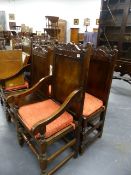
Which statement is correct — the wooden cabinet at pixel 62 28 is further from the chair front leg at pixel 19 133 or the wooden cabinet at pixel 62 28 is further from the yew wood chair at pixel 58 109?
the chair front leg at pixel 19 133

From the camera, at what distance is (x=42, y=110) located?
1.51 metres

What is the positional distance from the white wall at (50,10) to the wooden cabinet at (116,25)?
4236 mm

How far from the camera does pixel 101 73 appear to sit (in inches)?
67.8

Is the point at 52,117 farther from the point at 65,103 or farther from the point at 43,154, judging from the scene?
the point at 43,154

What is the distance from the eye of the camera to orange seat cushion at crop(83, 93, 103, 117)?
1.54 m

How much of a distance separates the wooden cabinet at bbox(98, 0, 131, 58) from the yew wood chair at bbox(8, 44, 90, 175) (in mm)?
2736

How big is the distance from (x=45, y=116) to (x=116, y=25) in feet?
11.3

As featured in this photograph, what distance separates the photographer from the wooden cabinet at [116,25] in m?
3.56

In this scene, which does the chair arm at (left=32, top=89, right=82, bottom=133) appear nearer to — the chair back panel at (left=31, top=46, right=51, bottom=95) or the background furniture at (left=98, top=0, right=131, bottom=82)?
the chair back panel at (left=31, top=46, right=51, bottom=95)

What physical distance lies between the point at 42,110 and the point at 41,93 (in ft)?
1.58

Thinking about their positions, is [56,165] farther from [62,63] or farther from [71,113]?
[62,63]

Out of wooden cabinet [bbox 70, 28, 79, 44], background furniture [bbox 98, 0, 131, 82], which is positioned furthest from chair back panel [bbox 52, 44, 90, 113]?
wooden cabinet [bbox 70, 28, 79, 44]

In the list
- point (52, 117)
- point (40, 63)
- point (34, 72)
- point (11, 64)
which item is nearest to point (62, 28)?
point (11, 64)

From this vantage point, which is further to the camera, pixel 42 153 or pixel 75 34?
pixel 75 34
